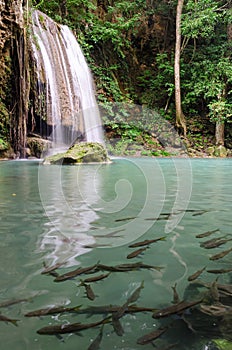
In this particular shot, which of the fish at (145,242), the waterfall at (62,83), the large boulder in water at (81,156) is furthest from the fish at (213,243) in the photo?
the waterfall at (62,83)

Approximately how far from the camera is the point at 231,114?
1517 centimetres

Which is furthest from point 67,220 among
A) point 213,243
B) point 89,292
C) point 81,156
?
point 81,156

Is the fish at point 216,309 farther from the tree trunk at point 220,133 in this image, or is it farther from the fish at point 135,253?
the tree trunk at point 220,133

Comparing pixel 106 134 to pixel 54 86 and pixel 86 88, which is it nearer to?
pixel 86 88

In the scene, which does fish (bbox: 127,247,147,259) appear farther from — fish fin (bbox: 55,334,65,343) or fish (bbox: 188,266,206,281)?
fish fin (bbox: 55,334,65,343)

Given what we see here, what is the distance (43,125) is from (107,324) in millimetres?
11818

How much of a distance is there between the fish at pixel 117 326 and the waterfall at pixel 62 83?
11347 mm

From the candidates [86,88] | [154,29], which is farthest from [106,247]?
[154,29]

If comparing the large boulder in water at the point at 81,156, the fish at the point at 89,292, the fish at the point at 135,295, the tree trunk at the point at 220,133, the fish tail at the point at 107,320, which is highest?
the tree trunk at the point at 220,133

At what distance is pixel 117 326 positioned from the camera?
1108 mm

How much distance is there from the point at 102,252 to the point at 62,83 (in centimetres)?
1175

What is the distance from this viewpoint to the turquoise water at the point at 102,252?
1083 millimetres

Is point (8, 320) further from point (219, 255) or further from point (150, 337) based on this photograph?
point (219, 255)

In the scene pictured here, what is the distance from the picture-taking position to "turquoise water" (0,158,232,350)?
108cm
